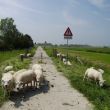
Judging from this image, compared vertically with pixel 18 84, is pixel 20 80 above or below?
above

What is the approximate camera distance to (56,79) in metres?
16.9

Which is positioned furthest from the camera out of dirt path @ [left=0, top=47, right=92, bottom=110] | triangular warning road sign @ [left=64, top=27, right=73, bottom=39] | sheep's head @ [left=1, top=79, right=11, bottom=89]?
triangular warning road sign @ [left=64, top=27, right=73, bottom=39]

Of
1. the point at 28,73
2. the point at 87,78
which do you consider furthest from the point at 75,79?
the point at 28,73

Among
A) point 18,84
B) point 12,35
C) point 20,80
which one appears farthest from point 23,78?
point 12,35

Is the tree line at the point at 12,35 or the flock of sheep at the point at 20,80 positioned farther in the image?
the tree line at the point at 12,35

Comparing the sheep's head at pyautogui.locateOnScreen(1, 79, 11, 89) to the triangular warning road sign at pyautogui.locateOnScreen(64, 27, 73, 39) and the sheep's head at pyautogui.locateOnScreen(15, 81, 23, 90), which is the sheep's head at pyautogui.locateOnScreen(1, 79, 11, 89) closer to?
the sheep's head at pyautogui.locateOnScreen(15, 81, 23, 90)

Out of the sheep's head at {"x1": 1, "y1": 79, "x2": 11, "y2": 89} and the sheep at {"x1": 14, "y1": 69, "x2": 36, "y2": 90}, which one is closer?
the sheep's head at {"x1": 1, "y1": 79, "x2": 11, "y2": 89}

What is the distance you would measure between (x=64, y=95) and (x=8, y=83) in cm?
261

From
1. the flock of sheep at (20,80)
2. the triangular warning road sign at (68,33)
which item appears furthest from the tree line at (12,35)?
the flock of sheep at (20,80)

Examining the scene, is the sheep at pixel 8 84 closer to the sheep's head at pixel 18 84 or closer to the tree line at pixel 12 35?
the sheep's head at pixel 18 84

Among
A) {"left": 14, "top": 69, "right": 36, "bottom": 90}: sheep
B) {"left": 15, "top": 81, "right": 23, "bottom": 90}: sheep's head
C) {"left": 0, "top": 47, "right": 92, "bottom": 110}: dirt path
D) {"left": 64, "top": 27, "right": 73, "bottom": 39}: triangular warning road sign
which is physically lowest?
{"left": 0, "top": 47, "right": 92, "bottom": 110}: dirt path

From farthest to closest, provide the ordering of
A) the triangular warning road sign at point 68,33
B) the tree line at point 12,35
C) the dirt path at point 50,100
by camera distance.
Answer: the tree line at point 12,35 < the triangular warning road sign at point 68,33 < the dirt path at point 50,100

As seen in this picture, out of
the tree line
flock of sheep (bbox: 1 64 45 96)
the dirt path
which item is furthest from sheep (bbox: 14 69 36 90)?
the tree line

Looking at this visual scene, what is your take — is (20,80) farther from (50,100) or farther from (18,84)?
(50,100)
